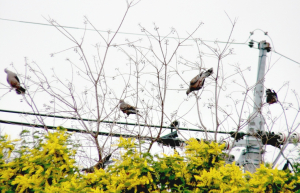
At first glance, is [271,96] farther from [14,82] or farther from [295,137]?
[14,82]

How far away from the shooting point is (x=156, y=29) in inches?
211

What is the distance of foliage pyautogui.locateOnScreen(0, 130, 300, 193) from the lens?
273cm

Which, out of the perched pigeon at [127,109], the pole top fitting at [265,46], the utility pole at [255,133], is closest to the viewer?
the perched pigeon at [127,109]

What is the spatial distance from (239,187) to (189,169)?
0.49m

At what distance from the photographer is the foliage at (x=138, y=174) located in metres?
2.73

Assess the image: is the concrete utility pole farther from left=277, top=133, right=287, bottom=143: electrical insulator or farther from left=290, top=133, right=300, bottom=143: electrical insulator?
left=290, top=133, right=300, bottom=143: electrical insulator

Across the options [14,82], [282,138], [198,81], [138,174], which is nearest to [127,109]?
[198,81]

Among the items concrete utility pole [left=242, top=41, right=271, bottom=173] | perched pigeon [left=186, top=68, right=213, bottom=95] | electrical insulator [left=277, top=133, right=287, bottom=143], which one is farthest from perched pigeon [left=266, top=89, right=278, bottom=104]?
perched pigeon [left=186, top=68, right=213, bottom=95]

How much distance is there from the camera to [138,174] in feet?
9.27

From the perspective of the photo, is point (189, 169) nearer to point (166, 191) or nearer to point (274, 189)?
point (166, 191)

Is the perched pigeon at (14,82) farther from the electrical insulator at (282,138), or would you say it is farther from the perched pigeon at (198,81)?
the electrical insulator at (282,138)

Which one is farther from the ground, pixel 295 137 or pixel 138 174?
pixel 295 137

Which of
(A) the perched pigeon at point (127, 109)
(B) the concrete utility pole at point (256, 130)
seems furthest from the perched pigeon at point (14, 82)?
(B) the concrete utility pole at point (256, 130)

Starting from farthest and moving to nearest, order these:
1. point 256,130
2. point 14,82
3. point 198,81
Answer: point 256,130
point 14,82
point 198,81
